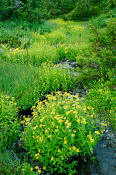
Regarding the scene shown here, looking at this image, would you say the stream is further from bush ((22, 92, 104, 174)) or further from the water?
bush ((22, 92, 104, 174))

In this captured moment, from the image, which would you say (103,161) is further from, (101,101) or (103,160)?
(101,101)

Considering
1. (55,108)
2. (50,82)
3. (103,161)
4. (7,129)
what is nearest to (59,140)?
(55,108)

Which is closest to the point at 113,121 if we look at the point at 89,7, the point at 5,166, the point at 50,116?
the point at 50,116

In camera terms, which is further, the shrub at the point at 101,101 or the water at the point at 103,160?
the shrub at the point at 101,101

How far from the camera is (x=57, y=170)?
344 cm

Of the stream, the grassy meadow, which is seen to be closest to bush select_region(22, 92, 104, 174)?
the grassy meadow

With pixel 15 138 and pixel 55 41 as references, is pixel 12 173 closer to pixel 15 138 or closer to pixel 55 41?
pixel 15 138

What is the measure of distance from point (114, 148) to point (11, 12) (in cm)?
1289

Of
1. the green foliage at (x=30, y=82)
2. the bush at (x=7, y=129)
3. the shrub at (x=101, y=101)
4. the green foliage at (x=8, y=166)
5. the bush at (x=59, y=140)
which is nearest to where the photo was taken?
the green foliage at (x=8, y=166)

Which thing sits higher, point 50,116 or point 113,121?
point 50,116

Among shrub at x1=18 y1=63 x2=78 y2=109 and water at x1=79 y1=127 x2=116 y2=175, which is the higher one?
shrub at x1=18 y1=63 x2=78 y2=109

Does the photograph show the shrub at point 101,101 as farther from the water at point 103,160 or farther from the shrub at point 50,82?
the shrub at point 50,82

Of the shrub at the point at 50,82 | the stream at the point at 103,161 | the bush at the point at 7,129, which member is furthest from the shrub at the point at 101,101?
the bush at the point at 7,129

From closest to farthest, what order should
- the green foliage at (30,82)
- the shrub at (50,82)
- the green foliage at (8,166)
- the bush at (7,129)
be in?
1. the green foliage at (8,166)
2. the bush at (7,129)
3. the green foliage at (30,82)
4. the shrub at (50,82)
